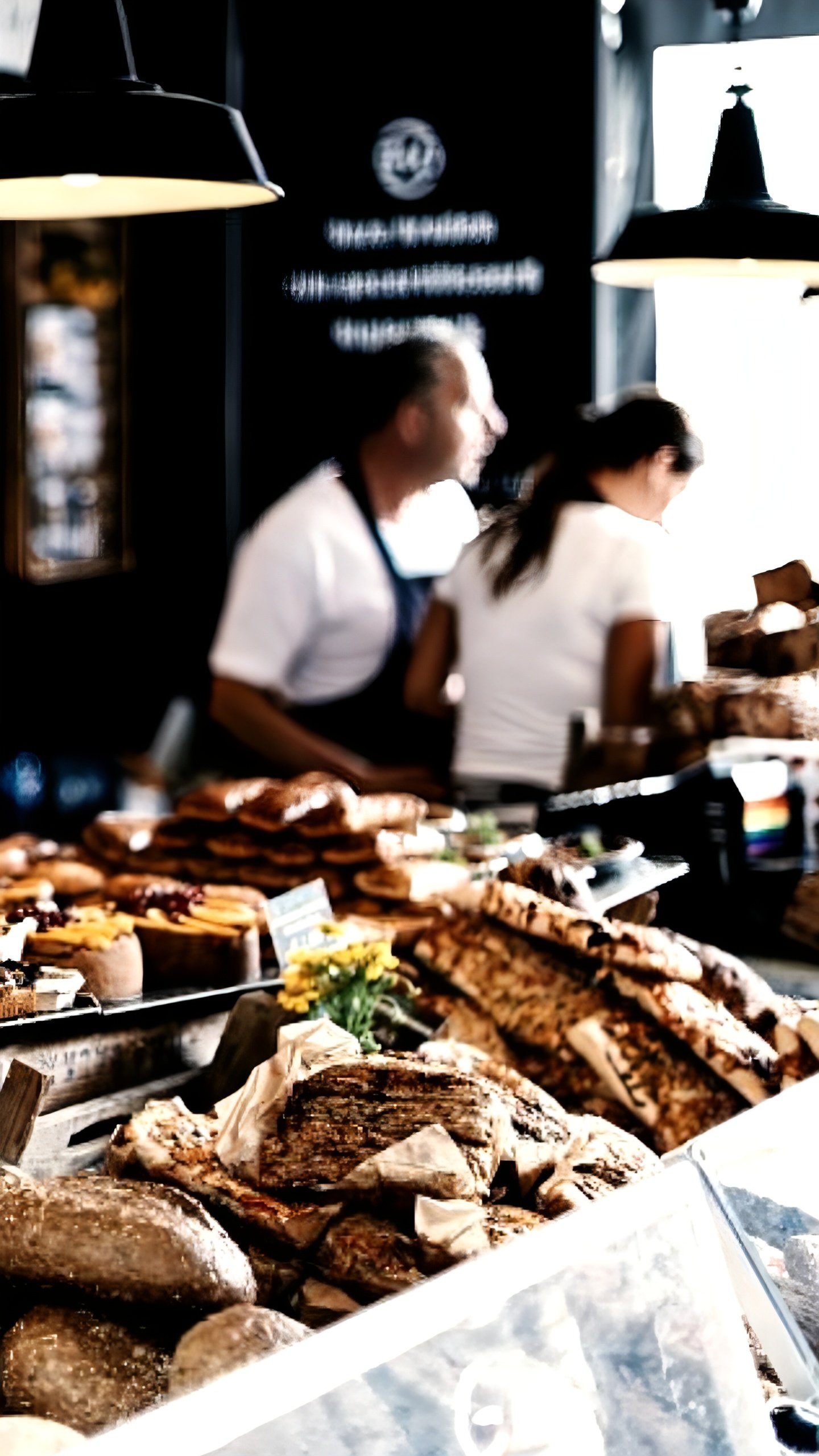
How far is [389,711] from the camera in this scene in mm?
2031

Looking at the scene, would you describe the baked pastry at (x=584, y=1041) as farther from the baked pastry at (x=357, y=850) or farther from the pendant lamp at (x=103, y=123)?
the pendant lamp at (x=103, y=123)

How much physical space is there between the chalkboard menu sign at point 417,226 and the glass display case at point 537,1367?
96cm

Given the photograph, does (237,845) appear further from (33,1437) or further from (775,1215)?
(33,1437)

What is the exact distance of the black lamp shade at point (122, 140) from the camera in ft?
5.82

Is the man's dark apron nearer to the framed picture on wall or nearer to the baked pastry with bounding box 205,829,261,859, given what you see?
the baked pastry with bounding box 205,829,261,859

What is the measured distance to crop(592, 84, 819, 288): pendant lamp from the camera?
194 centimetres

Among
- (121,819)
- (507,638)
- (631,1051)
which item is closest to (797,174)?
(507,638)

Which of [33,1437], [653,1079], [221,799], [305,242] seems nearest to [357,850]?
[221,799]

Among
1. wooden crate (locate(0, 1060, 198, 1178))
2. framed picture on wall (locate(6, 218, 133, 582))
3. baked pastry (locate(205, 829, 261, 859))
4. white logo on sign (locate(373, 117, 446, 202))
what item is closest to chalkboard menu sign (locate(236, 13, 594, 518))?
white logo on sign (locate(373, 117, 446, 202))

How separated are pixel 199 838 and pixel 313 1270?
0.85 m

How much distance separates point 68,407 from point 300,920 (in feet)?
2.74

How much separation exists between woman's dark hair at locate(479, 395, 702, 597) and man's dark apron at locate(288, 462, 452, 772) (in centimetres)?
10

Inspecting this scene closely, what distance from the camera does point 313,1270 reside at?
1438 mm

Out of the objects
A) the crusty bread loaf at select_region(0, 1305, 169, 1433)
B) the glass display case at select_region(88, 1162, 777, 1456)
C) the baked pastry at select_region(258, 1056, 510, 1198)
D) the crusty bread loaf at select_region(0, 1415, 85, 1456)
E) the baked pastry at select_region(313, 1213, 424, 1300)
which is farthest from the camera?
the baked pastry at select_region(258, 1056, 510, 1198)
